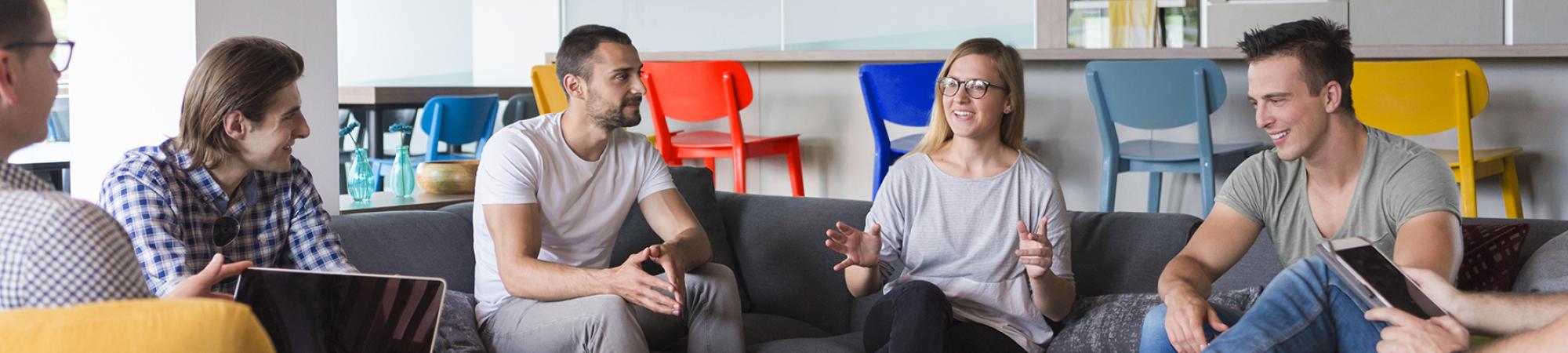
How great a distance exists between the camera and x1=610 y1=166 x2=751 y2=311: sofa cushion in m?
2.82

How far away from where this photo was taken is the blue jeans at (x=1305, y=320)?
190 cm

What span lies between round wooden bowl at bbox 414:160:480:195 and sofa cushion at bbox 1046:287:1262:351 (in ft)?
5.26

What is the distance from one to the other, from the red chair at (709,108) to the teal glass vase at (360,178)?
1290 mm

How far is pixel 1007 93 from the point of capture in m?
2.46

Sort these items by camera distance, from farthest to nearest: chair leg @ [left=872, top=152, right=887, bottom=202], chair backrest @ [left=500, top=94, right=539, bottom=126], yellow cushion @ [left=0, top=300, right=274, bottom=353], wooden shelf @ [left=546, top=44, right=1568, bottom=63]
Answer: chair backrest @ [left=500, top=94, right=539, bottom=126]
chair leg @ [left=872, top=152, right=887, bottom=202]
wooden shelf @ [left=546, top=44, right=1568, bottom=63]
yellow cushion @ [left=0, top=300, right=274, bottom=353]

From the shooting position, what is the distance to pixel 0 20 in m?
1.01

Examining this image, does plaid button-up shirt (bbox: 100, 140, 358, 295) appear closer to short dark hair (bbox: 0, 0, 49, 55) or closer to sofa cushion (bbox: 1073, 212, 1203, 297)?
short dark hair (bbox: 0, 0, 49, 55)

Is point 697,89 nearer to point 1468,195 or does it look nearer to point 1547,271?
point 1468,195

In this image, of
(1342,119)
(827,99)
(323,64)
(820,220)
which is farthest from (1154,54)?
(323,64)

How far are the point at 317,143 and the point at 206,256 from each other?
28.0 inches

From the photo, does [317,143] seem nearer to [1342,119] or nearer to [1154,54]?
[1342,119]

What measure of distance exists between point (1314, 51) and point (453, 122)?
12.5ft

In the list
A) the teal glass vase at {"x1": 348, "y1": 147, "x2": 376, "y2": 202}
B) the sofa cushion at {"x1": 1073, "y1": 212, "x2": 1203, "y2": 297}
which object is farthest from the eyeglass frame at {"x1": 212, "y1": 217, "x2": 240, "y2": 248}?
the sofa cushion at {"x1": 1073, "y1": 212, "x2": 1203, "y2": 297}

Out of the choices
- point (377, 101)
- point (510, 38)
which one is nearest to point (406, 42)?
point (510, 38)
